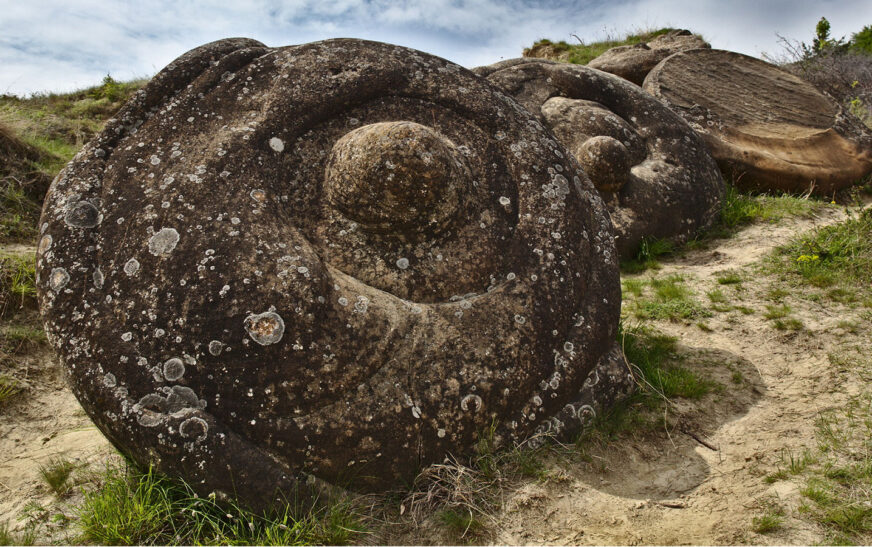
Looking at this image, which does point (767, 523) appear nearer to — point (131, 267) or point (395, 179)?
point (395, 179)

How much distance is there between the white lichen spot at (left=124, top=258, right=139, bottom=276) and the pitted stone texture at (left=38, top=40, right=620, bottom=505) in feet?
0.05

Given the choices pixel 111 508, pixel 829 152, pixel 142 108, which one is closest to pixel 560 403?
pixel 111 508

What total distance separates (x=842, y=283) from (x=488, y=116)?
9.35 ft

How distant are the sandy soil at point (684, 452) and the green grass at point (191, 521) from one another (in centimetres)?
19

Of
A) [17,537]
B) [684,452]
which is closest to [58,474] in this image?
[17,537]

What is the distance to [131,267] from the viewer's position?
7.97 feet

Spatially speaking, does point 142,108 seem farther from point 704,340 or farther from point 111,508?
point 704,340

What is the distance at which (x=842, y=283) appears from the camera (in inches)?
163

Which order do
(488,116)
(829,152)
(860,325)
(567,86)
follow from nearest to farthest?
(488,116), (860,325), (567,86), (829,152)

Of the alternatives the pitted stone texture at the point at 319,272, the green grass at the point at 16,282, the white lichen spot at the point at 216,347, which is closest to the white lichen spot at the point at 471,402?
the pitted stone texture at the point at 319,272

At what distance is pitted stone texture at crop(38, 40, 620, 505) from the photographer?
2305 mm

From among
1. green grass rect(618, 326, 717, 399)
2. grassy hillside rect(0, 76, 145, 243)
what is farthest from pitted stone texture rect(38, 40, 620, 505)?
grassy hillside rect(0, 76, 145, 243)

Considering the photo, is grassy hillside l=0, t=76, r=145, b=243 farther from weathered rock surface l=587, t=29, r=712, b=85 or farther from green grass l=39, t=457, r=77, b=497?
weathered rock surface l=587, t=29, r=712, b=85

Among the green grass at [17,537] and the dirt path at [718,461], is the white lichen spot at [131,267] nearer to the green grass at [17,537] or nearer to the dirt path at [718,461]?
the green grass at [17,537]
